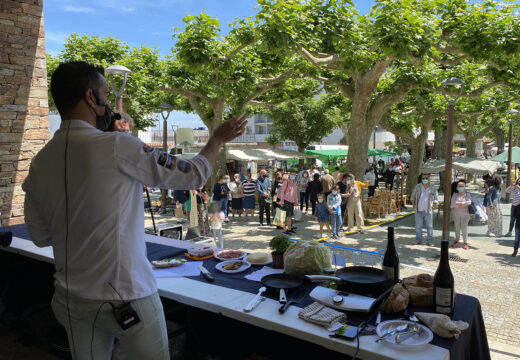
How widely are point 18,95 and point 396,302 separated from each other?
6.16 m

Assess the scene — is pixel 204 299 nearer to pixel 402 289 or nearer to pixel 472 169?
pixel 402 289

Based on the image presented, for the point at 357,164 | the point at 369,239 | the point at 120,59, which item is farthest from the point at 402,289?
the point at 120,59

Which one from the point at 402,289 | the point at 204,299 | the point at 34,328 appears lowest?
the point at 34,328

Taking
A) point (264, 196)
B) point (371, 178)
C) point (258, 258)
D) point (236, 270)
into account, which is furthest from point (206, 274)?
point (371, 178)

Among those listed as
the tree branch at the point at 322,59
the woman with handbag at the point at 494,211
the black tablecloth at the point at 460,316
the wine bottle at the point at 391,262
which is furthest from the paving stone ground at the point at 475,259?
the tree branch at the point at 322,59

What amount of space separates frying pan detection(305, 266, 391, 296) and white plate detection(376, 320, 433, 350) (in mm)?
283

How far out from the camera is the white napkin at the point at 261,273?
9.30 feet

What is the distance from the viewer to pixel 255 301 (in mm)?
2338

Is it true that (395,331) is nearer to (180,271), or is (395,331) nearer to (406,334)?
(406,334)

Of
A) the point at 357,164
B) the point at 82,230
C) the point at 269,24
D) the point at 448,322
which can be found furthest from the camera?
the point at 357,164

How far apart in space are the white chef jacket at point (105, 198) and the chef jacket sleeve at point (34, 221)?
25 centimetres

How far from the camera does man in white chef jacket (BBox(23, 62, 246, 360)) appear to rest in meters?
1.65

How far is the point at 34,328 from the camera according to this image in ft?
13.4

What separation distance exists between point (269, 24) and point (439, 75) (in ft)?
25.3
